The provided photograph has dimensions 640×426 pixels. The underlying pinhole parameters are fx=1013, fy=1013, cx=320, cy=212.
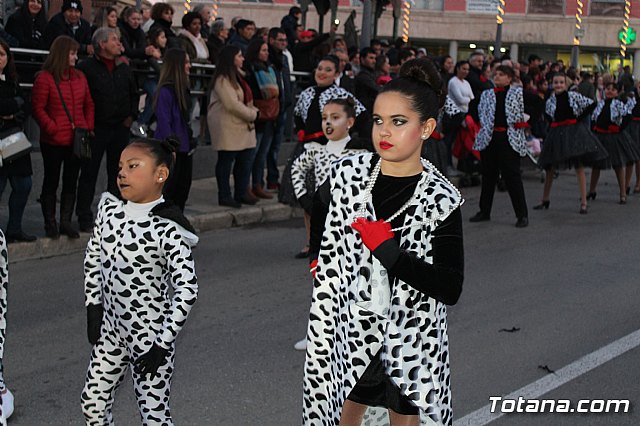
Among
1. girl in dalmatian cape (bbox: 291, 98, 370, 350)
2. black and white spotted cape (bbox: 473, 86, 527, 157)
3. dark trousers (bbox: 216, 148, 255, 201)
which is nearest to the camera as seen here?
girl in dalmatian cape (bbox: 291, 98, 370, 350)

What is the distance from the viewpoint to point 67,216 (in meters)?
9.62

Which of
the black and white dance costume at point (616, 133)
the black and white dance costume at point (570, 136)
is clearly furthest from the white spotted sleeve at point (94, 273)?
the black and white dance costume at point (616, 133)

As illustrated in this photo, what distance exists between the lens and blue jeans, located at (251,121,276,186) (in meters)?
12.6

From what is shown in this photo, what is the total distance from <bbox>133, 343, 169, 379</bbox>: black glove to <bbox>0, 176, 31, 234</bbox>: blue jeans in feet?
17.6

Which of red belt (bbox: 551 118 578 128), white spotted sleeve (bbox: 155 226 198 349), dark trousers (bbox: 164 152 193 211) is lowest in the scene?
dark trousers (bbox: 164 152 193 211)

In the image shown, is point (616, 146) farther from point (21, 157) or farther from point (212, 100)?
point (21, 157)

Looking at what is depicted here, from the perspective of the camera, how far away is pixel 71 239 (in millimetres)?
9516

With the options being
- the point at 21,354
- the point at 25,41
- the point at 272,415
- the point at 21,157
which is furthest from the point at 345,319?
the point at 25,41

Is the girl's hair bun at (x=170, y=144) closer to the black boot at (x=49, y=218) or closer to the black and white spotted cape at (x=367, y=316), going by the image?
the black and white spotted cape at (x=367, y=316)

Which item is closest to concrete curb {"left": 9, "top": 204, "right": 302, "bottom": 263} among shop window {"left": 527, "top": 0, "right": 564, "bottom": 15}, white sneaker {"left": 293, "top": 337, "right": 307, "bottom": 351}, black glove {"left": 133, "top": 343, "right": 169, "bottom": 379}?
white sneaker {"left": 293, "top": 337, "right": 307, "bottom": 351}

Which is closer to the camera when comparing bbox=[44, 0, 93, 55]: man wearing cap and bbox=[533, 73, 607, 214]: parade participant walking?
bbox=[44, 0, 93, 55]: man wearing cap

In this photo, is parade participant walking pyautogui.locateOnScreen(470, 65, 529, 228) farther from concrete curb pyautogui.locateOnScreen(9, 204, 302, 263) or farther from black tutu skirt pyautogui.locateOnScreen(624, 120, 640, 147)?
black tutu skirt pyautogui.locateOnScreen(624, 120, 640, 147)

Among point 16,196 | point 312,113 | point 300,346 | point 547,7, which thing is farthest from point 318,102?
point 547,7

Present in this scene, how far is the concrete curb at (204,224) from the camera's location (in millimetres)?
9078
